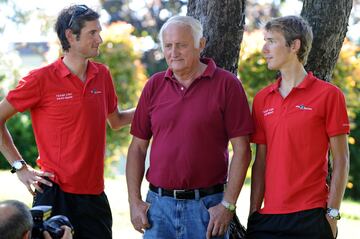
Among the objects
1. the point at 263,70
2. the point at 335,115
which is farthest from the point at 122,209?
the point at 335,115

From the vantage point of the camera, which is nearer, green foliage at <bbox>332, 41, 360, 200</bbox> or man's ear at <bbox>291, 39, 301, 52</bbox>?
man's ear at <bbox>291, 39, 301, 52</bbox>

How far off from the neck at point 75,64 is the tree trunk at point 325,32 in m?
1.60

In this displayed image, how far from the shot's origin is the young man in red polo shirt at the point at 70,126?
15.8ft

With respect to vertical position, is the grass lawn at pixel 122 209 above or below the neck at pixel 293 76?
below

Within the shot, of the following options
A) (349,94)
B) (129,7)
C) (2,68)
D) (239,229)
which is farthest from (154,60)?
(239,229)

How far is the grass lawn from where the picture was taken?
319 inches

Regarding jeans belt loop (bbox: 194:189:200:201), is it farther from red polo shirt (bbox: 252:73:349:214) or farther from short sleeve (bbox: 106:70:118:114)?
short sleeve (bbox: 106:70:118:114)

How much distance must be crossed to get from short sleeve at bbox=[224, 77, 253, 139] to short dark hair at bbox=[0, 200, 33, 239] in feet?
4.63

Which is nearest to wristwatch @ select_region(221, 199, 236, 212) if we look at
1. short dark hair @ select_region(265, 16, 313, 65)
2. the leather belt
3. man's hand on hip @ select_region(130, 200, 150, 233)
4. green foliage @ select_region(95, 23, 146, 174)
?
the leather belt

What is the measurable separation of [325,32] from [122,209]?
4.54 m

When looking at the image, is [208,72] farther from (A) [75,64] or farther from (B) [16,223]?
(B) [16,223]

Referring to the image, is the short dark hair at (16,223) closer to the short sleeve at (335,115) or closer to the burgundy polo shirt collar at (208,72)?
the burgundy polo shirt collar at (208,72)

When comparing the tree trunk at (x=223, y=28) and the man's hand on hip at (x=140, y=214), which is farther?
the tree trunk at (x=223, y=28)

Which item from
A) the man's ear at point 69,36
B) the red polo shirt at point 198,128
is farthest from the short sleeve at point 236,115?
the man's ear at point 69,36
